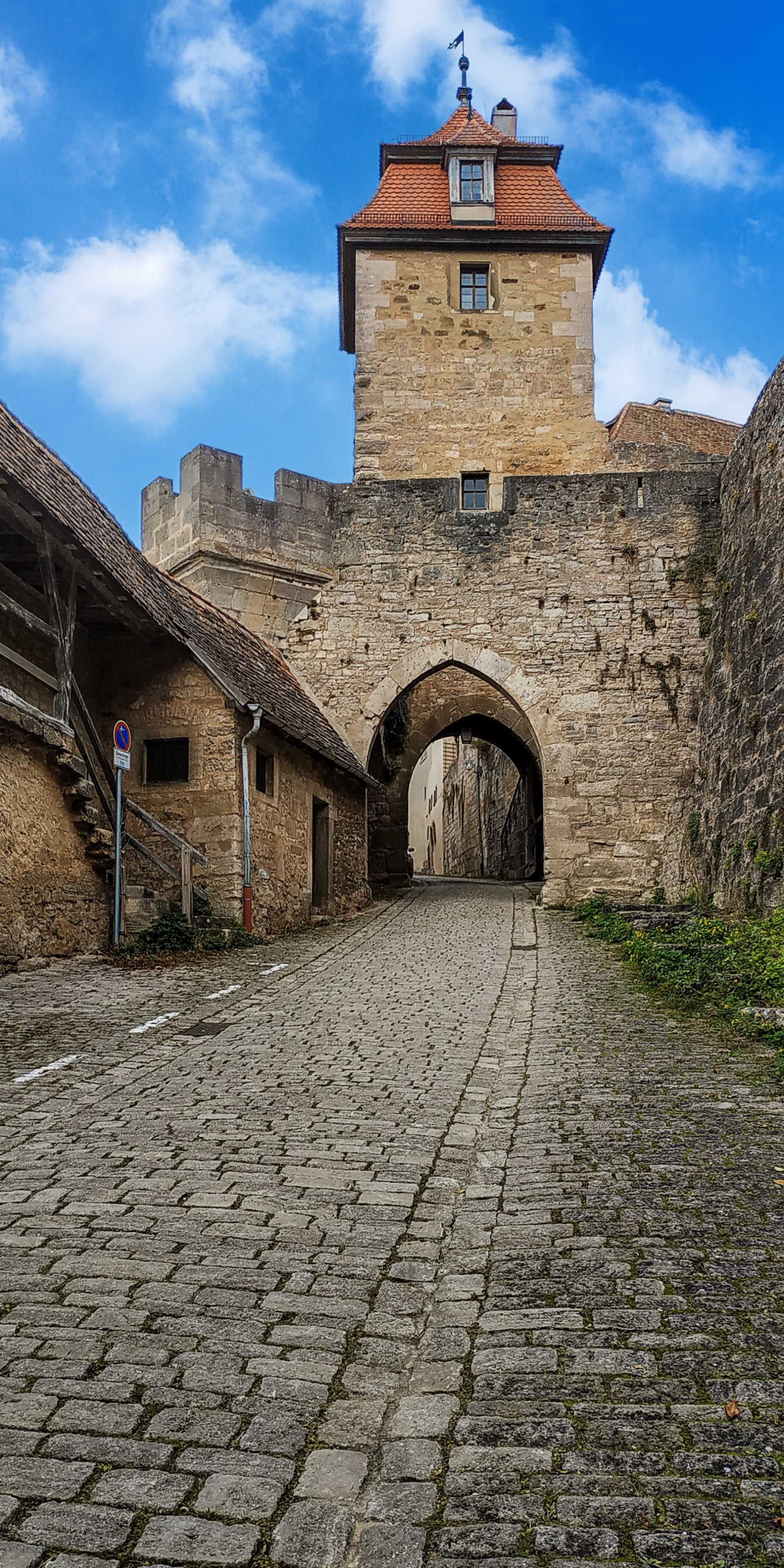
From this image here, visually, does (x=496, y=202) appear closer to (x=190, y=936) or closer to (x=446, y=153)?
(x=446, y=153)

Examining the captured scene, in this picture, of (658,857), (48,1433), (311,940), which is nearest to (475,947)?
(311,940)

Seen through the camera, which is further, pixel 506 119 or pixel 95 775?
pixel 506 119

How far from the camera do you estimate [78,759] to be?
11.2 metres

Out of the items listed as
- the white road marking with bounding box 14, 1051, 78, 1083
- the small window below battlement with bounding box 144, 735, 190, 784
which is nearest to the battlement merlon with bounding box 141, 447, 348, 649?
the small window below battlement with bounding box 144, 735, 190, 784

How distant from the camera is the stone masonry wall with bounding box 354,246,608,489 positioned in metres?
22.5

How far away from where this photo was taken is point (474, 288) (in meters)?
23.1

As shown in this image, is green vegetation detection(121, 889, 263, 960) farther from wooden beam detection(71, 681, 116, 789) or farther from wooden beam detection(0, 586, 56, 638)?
wooden beam detection(0, 586, 56, 638)

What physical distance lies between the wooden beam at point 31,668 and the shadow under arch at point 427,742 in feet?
29.7

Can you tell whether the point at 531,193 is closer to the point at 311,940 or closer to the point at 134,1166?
the point at 311,940

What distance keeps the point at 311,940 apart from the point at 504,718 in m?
10.3

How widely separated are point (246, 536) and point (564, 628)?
522 cm

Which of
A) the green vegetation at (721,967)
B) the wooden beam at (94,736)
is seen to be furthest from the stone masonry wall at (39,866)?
the green vegetation at (721,967)

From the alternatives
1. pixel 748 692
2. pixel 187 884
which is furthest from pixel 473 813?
pixel 187 884

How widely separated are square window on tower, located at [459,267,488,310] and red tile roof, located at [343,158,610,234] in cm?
78
